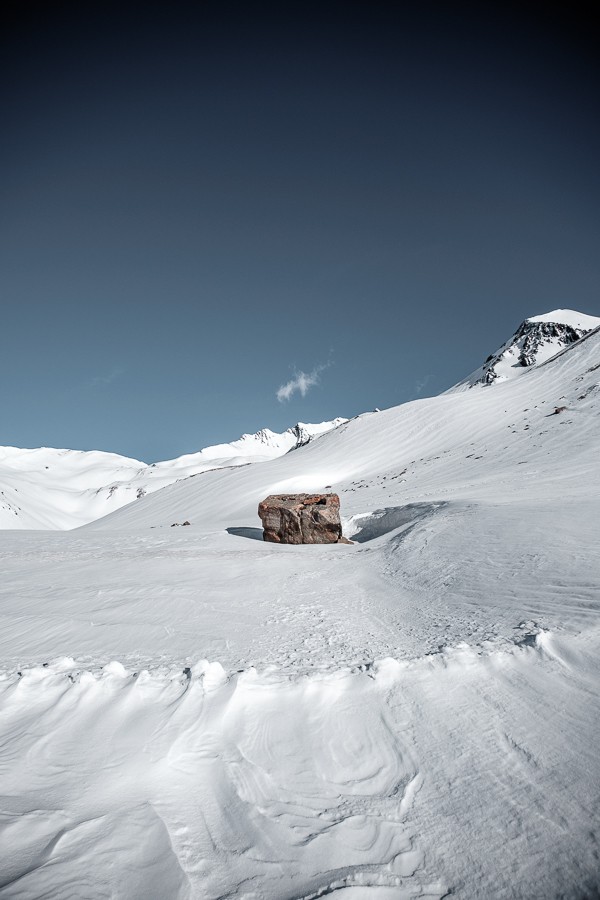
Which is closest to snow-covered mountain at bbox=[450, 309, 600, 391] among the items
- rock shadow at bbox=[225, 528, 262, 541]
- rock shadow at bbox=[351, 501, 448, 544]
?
rock shadow at bbox=[351, 501, 448, 544]

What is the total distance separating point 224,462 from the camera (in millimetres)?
119188

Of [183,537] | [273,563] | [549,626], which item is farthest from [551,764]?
[183,537]

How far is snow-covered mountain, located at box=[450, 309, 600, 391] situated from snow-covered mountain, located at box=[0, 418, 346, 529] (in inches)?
1390

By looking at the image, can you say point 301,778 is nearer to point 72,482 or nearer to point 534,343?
point 534,343

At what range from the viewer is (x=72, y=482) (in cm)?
9900

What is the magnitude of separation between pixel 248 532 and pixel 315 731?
996 cm

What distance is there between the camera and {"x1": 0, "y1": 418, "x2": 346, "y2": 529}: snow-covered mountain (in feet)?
174

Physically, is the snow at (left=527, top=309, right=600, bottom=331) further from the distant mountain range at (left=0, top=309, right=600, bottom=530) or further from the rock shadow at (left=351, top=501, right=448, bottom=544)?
the rock shadow at (left=351, top=501, right=448, bottom=544)

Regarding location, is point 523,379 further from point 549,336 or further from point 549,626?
point 549,336

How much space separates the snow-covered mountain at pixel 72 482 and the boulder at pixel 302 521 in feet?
79.7

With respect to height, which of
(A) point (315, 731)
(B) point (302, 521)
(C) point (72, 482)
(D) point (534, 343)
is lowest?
(A) point (315, 731)

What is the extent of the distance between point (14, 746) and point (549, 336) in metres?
88.6

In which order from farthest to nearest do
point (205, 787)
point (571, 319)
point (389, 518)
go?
point (571, 319) < point (389, 518) < point (205, 787)

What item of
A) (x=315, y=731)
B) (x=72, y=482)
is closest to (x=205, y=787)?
(x=315, y=731)
